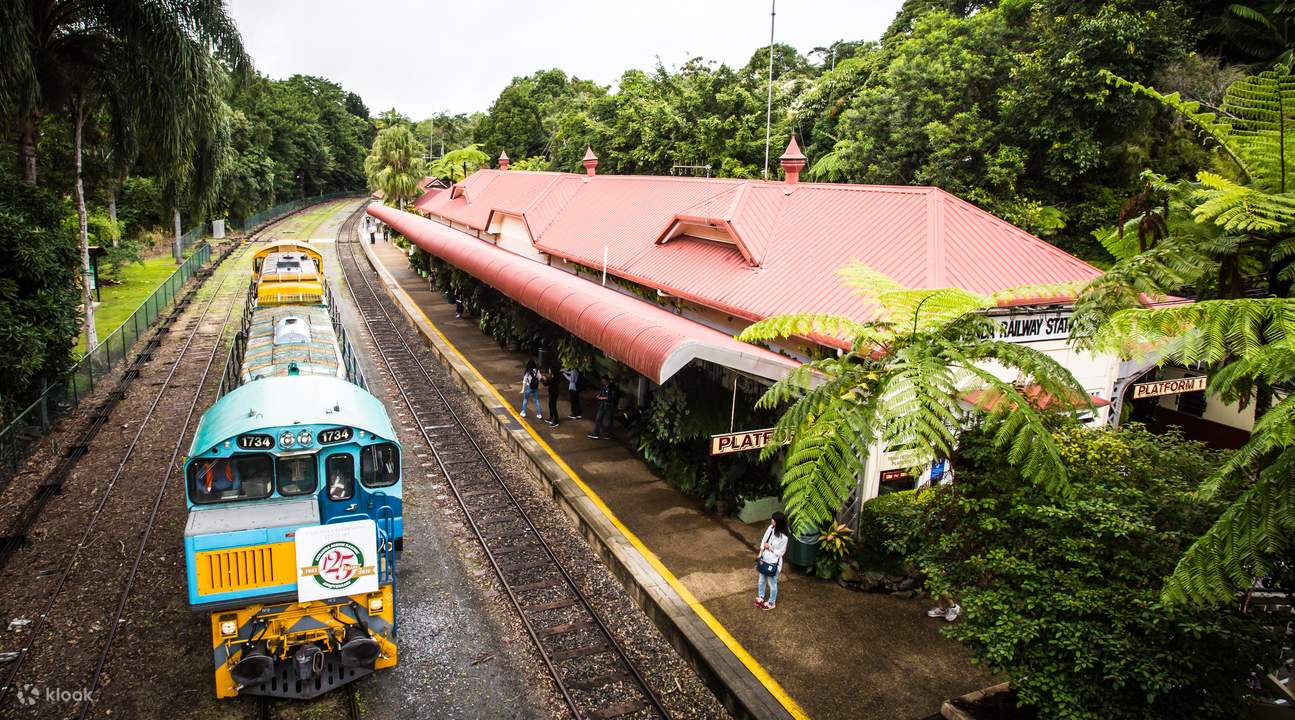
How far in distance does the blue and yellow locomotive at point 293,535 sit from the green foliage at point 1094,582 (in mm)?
6389

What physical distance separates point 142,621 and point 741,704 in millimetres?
8316

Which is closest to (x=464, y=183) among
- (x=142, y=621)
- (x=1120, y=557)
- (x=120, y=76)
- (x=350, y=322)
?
(x=350, y=322)

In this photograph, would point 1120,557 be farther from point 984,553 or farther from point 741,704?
point 741,704

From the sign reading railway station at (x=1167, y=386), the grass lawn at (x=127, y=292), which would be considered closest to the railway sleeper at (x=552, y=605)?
the sign reading railway station at (x=1167, y=386)

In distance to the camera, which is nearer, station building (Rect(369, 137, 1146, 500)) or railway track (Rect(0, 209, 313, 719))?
railway track (Rect(0, 209, 313, 719))

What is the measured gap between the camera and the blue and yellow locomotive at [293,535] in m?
8.64

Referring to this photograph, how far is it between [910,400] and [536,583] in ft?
27.4

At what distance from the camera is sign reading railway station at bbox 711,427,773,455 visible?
40.4 feet

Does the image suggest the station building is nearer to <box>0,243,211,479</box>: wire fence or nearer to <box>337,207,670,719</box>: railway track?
<box>337,207,670,719</box>: railway track

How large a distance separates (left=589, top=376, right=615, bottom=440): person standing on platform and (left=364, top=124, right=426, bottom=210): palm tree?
44414 millimetres

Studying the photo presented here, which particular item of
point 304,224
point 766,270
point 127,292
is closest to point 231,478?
point 766,270

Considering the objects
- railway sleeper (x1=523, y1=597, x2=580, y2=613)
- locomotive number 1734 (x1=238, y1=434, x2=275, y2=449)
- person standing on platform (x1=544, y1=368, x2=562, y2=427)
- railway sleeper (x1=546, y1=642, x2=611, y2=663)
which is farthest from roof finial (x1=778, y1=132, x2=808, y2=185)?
locomotive number 1734 (x1=238, y1=434, x2=275, y2=449)

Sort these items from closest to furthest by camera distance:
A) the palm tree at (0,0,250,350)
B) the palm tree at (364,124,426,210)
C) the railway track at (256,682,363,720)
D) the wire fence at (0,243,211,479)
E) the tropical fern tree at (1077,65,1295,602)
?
the tropical fern tree at (1077,65,1295,602) → the railway track at (256,682,363,720) → the wire fence at (0,243,211,479) → the palm tree at (0,0,250,350) → the palm tree at (364,124,426,210)

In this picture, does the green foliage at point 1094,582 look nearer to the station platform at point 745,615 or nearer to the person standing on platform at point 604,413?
the station platform at point 745,615
